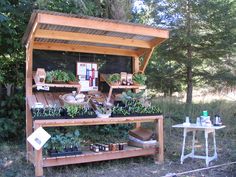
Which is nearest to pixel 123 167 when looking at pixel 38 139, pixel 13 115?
pixel 38 139

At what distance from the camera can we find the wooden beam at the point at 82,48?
17.1 ft

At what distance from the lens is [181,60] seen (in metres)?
8.83

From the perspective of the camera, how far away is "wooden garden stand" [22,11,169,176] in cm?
441

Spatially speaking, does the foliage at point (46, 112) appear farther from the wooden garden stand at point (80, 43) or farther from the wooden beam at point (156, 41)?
the wooden beam at point (156, 41)

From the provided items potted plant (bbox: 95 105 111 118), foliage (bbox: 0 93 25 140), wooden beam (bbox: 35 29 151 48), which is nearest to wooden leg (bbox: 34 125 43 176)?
potted plant (bbox: 95 105 111 118)

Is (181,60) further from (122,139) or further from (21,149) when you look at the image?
(21,149)

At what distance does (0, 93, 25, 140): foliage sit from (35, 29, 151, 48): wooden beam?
219 cm

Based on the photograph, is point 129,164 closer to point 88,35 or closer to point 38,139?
point 38,139

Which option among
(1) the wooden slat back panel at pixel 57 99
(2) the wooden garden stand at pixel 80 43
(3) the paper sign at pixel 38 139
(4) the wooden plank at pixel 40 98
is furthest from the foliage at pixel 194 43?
(3) the paper sign at pixel 38 139

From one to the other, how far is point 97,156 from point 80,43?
75.0 inches

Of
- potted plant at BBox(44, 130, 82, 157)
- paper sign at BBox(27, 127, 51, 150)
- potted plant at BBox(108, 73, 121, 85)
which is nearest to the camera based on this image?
paper sign at BBox(27, 127, 51, 150)

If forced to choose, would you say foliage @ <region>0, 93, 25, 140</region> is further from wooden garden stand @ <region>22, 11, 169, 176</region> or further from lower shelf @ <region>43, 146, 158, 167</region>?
lower shelf @ <region>43, 146, 158, 167</region>

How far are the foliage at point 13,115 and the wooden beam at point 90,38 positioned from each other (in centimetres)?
219

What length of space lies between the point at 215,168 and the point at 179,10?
519 cm
